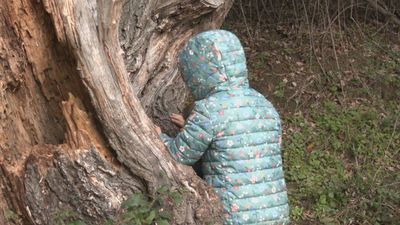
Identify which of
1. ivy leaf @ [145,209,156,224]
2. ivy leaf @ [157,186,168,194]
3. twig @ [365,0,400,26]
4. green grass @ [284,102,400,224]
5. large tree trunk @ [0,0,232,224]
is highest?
large tree trunk @ [0,0,232,224]

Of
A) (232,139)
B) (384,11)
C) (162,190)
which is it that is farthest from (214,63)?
(384,11)

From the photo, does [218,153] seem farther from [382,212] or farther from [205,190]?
[382,212]

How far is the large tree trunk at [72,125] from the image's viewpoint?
3.90 metres

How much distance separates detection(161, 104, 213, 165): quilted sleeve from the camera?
Answer: 4.22 meters

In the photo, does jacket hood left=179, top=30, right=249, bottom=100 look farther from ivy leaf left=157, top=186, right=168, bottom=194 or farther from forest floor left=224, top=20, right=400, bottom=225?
forest floor left=224, top=20, right=400, bottom=225

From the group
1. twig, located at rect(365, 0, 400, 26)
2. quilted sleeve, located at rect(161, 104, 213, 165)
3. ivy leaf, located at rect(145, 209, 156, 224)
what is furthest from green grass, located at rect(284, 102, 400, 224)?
ivy leaf, located at rect(145, 209, 156, 224)

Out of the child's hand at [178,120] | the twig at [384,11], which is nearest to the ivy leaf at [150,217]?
the child's hand at [178,120]

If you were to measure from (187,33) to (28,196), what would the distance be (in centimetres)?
235

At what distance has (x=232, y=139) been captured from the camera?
13.9ft

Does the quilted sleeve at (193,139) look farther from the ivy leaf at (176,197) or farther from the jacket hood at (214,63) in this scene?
the ivy leaf at (176,197)

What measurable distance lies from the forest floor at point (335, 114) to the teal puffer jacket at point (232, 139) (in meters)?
1.59

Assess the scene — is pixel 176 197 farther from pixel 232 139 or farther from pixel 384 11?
pixel 384 11

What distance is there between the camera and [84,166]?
3.92 m

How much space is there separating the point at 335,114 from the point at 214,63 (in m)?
3.45
